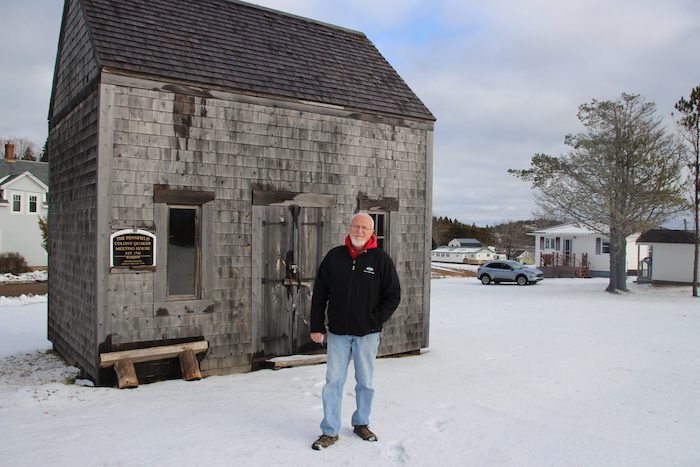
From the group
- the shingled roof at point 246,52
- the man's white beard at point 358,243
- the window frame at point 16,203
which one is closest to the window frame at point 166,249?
the shingled roof at point 246,52

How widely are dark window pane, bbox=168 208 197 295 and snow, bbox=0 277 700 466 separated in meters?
1.28

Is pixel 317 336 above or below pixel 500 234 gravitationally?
below

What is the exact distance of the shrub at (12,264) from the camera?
2820 centimetres

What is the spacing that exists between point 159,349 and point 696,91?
85.0ft

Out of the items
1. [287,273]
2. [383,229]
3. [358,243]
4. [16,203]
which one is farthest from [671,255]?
[16,203]

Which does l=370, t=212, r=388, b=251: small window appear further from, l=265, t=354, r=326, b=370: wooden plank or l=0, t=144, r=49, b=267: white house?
l=0, t=144, r=49, b=267: white house

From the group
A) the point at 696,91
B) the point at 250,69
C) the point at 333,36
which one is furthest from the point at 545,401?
the point at 696,91

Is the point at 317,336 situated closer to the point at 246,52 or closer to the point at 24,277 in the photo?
the point at 246,52

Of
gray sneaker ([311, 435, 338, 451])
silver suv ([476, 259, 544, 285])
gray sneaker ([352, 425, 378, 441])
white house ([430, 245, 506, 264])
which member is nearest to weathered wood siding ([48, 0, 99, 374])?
gray sneaker ([311, 435, 338, 451])

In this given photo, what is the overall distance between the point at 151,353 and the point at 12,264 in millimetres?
26388

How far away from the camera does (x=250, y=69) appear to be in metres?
8.11

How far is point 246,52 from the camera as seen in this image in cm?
841

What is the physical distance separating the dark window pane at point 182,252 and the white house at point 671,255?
1182 inches

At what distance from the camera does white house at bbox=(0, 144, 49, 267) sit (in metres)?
33.4
